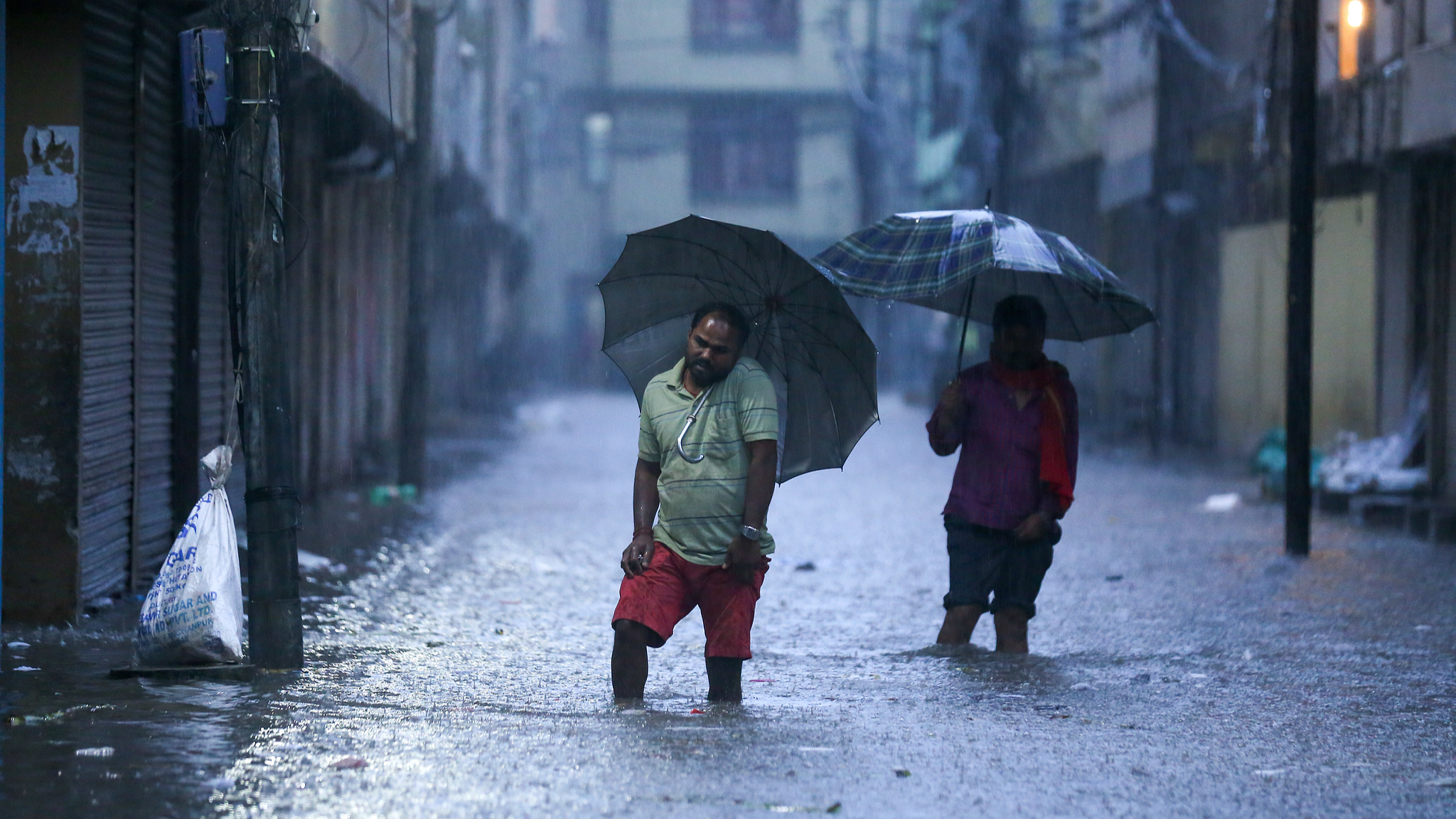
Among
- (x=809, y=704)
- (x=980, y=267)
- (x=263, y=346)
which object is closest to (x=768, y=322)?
(x=980, y=267)

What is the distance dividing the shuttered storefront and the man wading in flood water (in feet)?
11.2

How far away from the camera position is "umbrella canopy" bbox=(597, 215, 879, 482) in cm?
616

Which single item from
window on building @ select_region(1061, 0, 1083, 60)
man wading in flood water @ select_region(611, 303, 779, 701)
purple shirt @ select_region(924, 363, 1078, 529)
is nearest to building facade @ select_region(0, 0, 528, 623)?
man wading in flood water @ select_region(611, 303, 779, 701)

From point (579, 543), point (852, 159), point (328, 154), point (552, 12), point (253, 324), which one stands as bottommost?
point (579, 543)

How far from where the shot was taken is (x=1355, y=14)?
15781 mm

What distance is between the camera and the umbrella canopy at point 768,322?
6156mm

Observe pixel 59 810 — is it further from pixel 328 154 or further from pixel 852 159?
pixel 852 159

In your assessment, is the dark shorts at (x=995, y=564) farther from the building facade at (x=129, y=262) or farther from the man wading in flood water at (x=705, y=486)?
the building facade at (x=129, y=262)

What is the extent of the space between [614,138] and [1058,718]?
4361 centimetres

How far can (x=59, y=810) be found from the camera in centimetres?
465

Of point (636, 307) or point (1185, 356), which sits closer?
point (636, 307)

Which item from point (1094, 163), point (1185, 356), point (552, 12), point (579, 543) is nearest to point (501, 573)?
point (579, 543)

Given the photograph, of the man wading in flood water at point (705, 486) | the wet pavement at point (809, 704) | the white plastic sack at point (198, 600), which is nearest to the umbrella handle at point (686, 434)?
the man wading in flood water at point (705, 486)

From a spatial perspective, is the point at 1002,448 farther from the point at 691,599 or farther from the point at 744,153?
the point at 744,153
